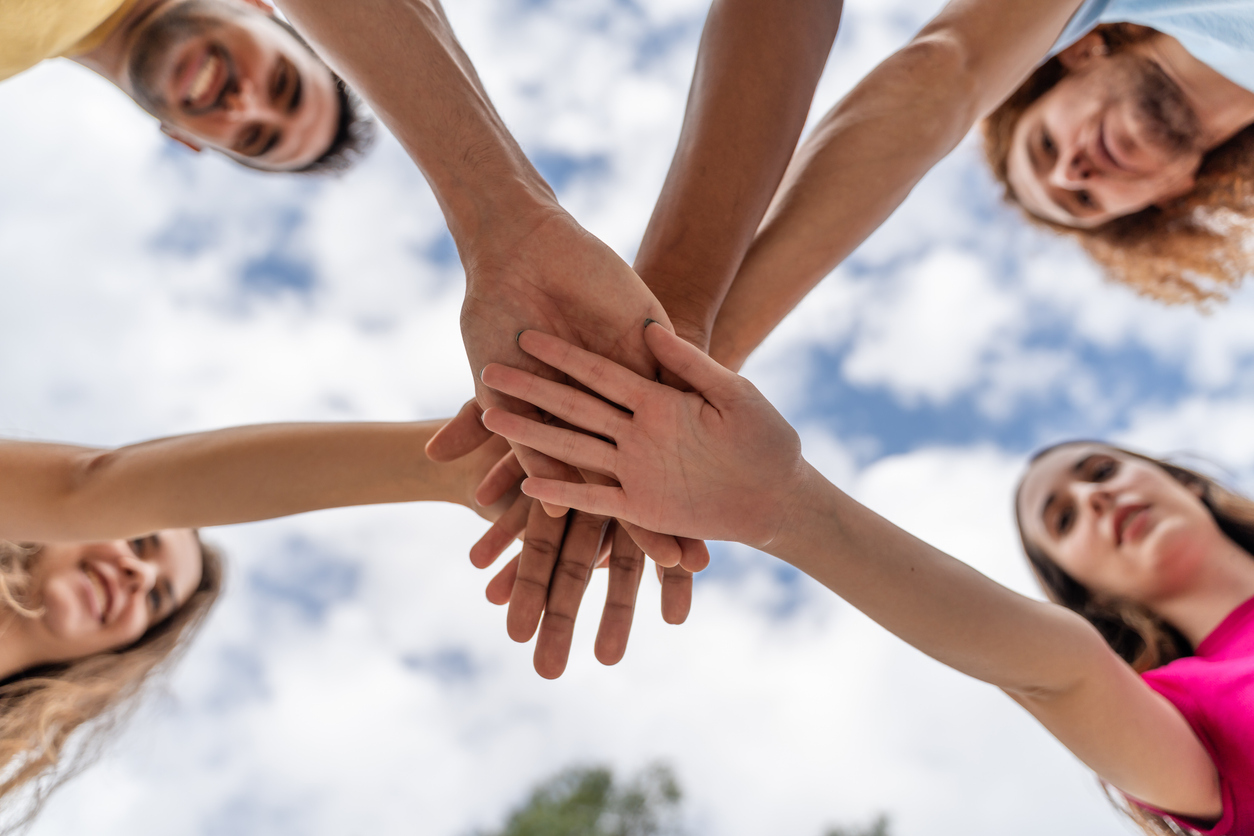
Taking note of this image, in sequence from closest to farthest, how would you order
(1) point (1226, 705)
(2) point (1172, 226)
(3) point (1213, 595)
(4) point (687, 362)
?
(4) point (687, 362) → (1) point (1226, 705) → (3) point (1213, 595) → (2) point (1172, 226)

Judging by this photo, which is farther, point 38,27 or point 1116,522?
point 1116,522

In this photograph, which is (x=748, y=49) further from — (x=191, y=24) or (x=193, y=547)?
(x=193, y=547)

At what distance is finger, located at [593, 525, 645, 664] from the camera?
4.74 ft

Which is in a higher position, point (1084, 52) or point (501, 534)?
point (1084, 52)

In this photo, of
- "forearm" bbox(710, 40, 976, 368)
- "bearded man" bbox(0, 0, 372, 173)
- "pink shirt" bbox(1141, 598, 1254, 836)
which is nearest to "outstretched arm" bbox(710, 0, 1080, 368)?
"forearm" bbox(710, 40, 976, 368)

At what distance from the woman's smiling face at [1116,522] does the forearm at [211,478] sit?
192 cm

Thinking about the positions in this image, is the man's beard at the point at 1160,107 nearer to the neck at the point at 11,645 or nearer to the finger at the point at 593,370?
the finger at the point at 593,370

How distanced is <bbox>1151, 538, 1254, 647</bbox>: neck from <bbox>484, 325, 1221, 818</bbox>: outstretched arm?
34.7 inches

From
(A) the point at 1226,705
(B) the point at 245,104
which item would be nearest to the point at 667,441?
(A) the point at 1226,705

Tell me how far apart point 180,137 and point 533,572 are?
7.21 ft

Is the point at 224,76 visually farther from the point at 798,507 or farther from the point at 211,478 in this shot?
the point at 798,507

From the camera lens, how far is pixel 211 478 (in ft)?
5.13

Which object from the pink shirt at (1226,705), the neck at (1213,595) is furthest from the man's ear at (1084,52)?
the pink shirt at (1226,705)

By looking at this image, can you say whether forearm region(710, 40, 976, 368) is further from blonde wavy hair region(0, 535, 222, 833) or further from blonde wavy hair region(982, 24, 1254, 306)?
blonde wavy hair region(0, 535, 222, 833)
